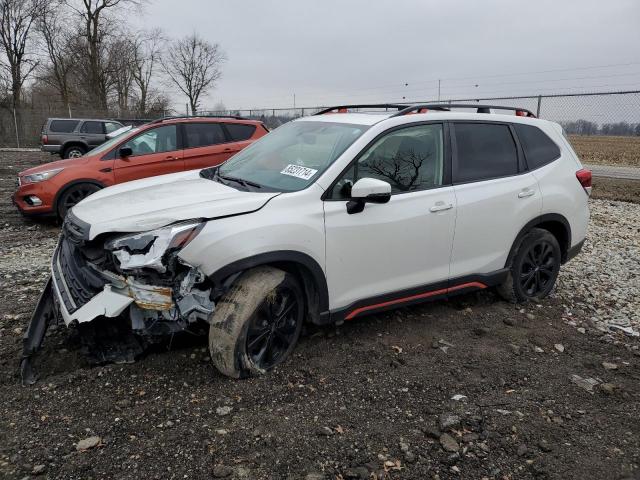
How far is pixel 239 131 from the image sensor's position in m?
8.70

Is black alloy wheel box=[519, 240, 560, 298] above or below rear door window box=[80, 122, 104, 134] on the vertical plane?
below

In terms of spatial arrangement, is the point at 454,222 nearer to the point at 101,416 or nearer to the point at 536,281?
the point at 536,281

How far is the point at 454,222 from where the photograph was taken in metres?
3.81

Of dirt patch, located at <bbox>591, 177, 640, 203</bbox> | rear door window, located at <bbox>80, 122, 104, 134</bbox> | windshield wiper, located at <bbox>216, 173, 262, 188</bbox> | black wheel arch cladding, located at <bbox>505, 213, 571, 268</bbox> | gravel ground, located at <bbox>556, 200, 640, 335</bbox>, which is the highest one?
rear door window, located at <bbox>80, 122, 104, 134</bbox>

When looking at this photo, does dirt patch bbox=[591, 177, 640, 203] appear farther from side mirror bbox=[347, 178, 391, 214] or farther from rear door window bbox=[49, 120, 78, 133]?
rear door window bbox=[49, 120, 78, 133]

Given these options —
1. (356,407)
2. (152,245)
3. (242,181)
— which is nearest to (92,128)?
(242,181)

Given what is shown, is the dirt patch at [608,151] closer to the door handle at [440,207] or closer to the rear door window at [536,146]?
the rear door window at [536,146]

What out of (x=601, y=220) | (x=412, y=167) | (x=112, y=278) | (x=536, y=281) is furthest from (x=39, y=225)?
(x=601, y=220)

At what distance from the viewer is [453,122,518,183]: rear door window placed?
13.0 ft

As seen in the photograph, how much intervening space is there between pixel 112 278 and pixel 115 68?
40.8 meters

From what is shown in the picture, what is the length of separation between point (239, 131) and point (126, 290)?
6.24 meters

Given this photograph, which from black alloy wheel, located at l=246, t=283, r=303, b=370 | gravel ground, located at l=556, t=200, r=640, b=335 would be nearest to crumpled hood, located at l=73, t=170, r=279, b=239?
black alloy wheel, located at l=246, t=283, r=303, b=370

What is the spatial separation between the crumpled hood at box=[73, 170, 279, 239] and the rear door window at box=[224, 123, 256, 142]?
500 cm

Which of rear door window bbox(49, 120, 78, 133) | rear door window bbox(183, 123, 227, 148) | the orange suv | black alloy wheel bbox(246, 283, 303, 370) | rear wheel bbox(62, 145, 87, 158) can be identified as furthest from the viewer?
rear door window bbox(49, 120, 78, 133)
